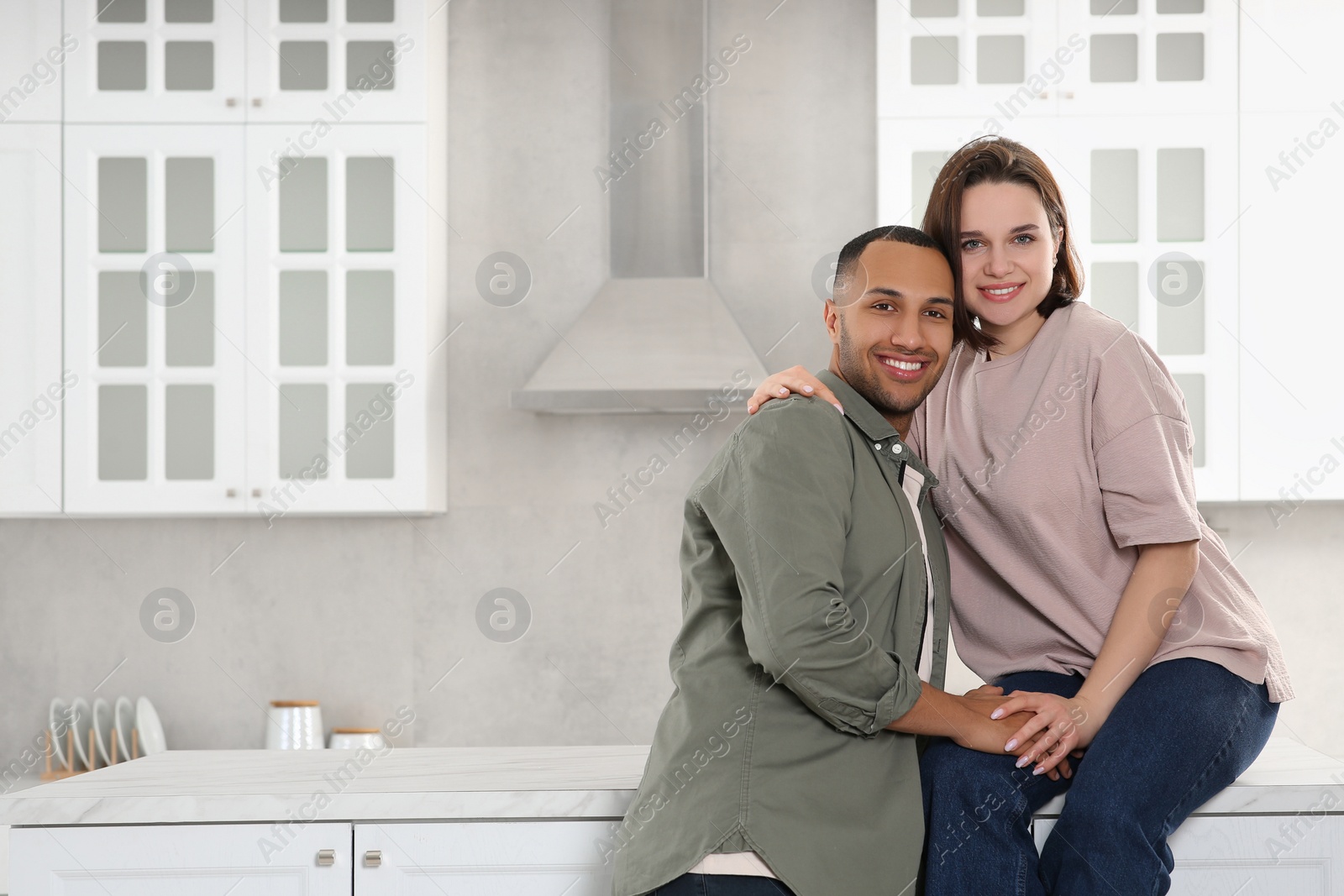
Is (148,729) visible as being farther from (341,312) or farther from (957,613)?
(957,613)

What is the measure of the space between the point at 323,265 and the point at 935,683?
1902 mm

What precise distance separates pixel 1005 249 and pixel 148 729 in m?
2.45

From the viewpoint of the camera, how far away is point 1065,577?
1.29 meters

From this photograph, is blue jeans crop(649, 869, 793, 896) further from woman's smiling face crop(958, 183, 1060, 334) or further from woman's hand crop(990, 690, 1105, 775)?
woman's smiling face crop(958, 183, 1060, 334)

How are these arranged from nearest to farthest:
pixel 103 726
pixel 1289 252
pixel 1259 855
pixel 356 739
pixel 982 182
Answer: pixel 1259 855 → pixel 982 182 → pixel 1289 252 → pixel 356 739 → pixel 103 726

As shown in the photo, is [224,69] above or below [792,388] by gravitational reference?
above

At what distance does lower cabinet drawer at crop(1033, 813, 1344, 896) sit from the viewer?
1.27 meters

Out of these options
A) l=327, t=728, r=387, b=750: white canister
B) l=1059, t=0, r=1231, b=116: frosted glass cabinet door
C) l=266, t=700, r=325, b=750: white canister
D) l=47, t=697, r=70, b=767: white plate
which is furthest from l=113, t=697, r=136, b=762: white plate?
l=1059, t=0, r=1231, b=116: frosted glass cabinet door

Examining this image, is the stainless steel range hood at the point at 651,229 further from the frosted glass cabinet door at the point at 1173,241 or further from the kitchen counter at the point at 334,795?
the kitchen counter at the point at 334,795

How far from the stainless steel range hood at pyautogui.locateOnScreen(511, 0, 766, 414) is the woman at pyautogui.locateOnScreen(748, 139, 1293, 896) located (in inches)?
45.3

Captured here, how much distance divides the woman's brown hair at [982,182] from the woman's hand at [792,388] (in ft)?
0.86

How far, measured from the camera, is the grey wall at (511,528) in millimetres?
2887

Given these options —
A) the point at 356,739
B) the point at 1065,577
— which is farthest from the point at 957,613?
the point at 356,739

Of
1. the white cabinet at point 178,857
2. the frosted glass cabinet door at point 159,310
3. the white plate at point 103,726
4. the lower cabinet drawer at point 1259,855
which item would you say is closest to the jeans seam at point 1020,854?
the lower cabinet drawer at point 1259,855
